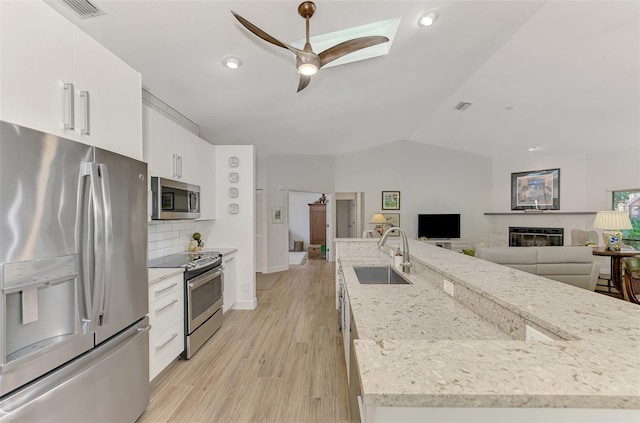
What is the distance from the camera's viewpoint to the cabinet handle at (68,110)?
1.30m

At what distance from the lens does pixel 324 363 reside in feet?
7.89

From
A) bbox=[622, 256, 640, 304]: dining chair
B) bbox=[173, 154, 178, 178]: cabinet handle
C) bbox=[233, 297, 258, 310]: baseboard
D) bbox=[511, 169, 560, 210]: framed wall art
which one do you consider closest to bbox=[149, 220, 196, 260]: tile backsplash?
bbox=[173, 154, 178, 178]: cabinet handle

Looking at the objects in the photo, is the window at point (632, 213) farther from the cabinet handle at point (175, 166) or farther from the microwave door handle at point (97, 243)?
the microwave door handle at point (97, 243)

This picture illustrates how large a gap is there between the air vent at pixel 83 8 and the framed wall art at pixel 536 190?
8.46 m

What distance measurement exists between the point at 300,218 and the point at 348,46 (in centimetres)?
809

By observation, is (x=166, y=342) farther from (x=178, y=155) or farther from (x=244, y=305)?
(x=178, y=155)

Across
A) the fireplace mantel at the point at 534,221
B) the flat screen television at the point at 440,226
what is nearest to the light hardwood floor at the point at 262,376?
the flat screen television at the point at 440,226

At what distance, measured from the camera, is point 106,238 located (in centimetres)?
138

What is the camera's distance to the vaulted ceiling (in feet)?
6.69

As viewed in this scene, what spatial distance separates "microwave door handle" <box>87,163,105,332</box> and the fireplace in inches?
323

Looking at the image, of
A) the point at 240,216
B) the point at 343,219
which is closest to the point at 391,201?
the point at 343,219

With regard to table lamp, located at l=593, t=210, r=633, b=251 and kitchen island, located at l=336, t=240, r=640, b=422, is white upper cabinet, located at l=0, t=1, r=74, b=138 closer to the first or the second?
kitchen island, located at l=336, t=240, r=640, b=422

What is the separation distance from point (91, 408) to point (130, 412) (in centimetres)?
36

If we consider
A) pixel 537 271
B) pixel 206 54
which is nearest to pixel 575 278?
pixel 537 271
